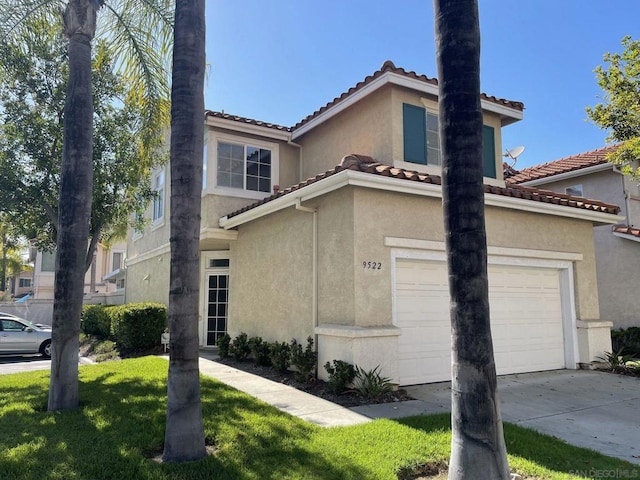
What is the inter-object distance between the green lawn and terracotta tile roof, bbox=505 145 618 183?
45.1 ft

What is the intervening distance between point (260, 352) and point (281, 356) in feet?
3.94

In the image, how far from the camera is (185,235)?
509cm

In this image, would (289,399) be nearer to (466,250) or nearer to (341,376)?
(341,376)

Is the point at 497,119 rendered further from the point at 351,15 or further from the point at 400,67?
the point at 351,15

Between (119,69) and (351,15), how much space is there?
203 inches

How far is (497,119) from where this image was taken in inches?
500

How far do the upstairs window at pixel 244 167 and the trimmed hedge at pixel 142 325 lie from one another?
481 cm

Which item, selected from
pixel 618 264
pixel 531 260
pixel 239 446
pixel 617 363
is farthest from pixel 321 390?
pixel 618 264

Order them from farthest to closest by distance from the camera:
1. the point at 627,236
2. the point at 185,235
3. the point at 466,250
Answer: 1. the point at 627,236
2. the point at 185,235
3. the point at 466,250

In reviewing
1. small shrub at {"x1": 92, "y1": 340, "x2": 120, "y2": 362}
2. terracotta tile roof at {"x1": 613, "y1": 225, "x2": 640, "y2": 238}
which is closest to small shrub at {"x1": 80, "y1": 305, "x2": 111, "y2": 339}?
small shrub at {"x1": 92, "y1": 340, "x2": 120, "y2": 362}

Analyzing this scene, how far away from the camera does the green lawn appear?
15.2 feet

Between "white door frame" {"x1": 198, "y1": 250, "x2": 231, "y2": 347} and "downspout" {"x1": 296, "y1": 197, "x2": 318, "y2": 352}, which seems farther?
"white door frame" {"x1": 198, "y1": 250, "x2": 231, "y2": 347}

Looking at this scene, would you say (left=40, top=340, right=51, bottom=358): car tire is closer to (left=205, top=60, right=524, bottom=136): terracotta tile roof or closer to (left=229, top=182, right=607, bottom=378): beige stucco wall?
(left=229, top=182, right=607, bottom=378): beige stucco wall

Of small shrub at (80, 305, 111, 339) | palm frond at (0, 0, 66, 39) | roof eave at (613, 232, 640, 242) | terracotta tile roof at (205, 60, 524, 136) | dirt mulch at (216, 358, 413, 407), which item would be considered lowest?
dirt mulch at (216, 358, 413, 407)
